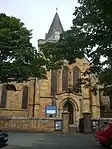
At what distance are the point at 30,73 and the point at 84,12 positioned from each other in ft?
50.2

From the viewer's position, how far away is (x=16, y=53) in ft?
81.0

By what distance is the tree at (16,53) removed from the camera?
24.7 metres

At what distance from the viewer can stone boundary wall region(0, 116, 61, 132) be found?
29.0m

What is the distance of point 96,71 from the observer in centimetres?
1324

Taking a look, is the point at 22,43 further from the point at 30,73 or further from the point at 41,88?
the point at 41,88

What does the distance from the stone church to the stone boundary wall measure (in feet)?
23.1

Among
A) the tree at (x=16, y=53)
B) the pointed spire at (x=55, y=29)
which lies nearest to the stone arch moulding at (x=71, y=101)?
the tree at (x=16, y=53)

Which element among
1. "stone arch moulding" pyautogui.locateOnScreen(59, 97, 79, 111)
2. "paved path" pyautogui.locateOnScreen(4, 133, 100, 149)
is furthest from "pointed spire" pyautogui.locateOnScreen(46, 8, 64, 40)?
"paved path" pyautogui.locateOnScreen(4, 133, 100, 149)

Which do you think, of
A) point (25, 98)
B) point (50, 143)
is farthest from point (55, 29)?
point (50, 143)

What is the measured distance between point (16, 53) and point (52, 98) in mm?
15548

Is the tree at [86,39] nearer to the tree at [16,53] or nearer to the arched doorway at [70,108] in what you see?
the tree at [16,53]

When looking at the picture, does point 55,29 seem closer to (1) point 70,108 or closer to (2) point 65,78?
(2) point 65,78

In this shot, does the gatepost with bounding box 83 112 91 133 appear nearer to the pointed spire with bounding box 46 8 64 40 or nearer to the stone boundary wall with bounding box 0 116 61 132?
the stone boundary wall with bounding box 0 116 61 132

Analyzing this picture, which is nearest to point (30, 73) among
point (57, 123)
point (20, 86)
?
point (57, 123)
